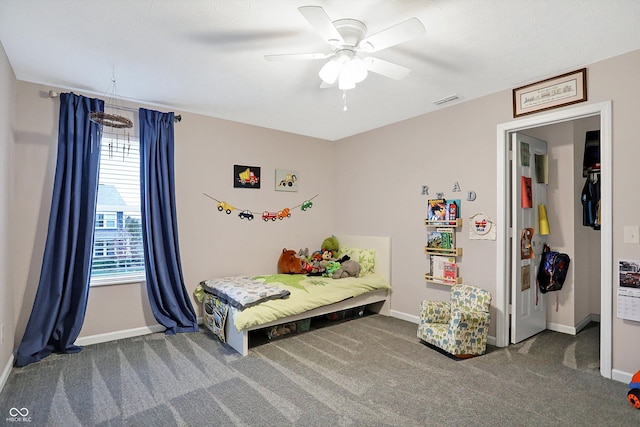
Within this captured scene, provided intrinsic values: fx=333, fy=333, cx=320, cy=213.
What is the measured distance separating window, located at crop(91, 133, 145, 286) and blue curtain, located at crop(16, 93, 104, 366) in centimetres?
18

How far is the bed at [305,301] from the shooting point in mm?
3025

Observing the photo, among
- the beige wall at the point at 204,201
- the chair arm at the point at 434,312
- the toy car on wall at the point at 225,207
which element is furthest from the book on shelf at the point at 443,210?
the toy car on wall at the point at 225,207

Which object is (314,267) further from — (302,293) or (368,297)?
(302,293)

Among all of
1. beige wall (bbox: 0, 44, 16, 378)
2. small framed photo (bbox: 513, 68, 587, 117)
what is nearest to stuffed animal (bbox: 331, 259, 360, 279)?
small framed photo (bbox: 513, 68, 587, 117)

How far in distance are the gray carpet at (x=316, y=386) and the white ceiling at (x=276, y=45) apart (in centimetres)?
244

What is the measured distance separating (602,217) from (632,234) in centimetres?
21

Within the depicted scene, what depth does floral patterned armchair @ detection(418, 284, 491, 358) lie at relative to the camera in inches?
113

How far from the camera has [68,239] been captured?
304 centimetres

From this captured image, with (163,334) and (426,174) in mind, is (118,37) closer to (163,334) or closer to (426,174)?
(163,334)

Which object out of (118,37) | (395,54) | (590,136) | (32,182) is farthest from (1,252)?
(590,136)

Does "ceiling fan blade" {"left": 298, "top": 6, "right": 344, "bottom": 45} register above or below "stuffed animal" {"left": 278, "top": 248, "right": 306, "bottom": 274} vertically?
above

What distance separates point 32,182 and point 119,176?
0.69 metres

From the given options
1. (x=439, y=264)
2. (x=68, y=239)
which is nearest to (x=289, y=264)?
(x=439, y=264)

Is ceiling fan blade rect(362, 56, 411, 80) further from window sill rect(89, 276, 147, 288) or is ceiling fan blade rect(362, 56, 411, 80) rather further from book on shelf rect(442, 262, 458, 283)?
window sill rect(89, 276, 147, 288)
